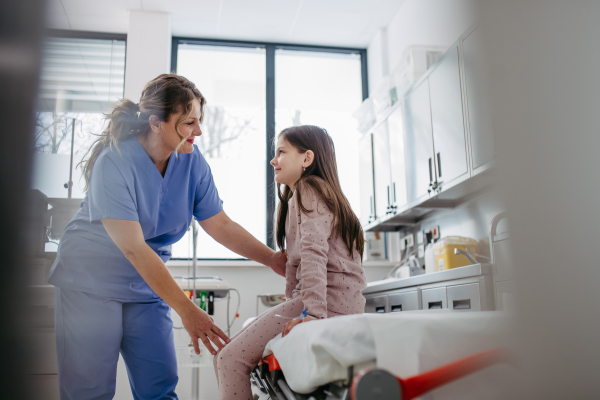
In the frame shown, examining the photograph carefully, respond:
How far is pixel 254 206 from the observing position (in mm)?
3541

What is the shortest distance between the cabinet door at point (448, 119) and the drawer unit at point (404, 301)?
602 millimetres

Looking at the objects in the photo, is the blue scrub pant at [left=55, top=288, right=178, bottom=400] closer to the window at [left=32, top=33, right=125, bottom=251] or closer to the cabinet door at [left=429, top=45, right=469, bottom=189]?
the window at [left=32, top=33, right=125, bottom=251]

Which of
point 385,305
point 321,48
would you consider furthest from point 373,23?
point 385,305

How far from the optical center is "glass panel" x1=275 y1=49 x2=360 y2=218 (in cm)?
375

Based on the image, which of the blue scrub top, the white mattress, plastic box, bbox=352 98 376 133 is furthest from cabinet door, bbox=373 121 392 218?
the white mattress

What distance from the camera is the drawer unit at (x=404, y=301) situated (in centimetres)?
224

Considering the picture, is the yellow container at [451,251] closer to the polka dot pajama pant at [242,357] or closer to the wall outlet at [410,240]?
the wall outlet at [410,240]

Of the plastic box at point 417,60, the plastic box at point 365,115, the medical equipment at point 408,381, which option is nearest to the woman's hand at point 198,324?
the medical equipment at point 408,381

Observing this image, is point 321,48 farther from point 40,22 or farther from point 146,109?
point 40,22

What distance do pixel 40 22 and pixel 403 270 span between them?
296 centimetres

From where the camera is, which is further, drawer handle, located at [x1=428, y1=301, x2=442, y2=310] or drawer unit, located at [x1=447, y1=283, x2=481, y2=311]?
drawer handle, located at [x1=428, y1=301, x2=442, y2=310]

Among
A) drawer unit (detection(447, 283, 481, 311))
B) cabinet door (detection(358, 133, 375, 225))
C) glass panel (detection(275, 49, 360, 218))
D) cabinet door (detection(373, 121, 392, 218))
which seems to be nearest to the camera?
drawer unit (detection(447, 283, 481, 311))

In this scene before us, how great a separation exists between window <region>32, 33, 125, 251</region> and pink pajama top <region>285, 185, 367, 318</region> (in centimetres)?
74

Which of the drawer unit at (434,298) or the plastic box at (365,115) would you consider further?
the plastic box at (365,115)
